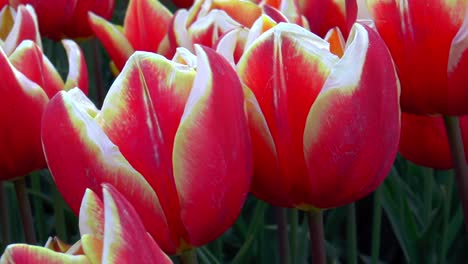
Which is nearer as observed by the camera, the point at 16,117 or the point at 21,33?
the point at 16,117

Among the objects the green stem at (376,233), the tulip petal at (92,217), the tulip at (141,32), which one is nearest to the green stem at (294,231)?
the green stem at (376,233)

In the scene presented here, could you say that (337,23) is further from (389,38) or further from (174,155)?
(174,155)

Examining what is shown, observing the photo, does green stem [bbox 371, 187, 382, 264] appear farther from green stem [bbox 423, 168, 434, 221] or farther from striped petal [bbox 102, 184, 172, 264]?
striped petal [bbox 102, 184, 172, 264]

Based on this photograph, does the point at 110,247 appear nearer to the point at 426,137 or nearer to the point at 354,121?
the point at 354,121

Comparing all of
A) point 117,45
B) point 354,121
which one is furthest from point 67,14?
point 354,121

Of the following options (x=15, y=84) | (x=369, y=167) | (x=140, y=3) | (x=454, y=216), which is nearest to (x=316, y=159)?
(x=369, y=167)

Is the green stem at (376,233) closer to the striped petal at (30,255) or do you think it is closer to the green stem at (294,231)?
the green stem at (294,231)
